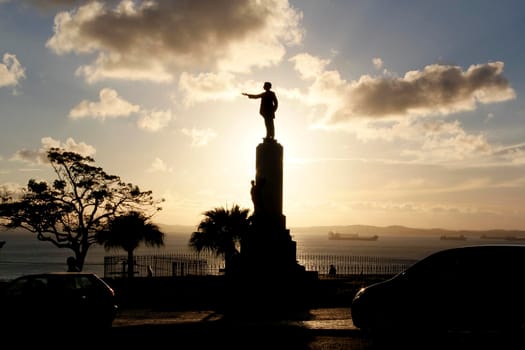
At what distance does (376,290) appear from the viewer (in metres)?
10.2

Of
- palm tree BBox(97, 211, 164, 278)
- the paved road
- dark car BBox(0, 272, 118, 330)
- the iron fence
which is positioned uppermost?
palm tree BBox(97, 211, 164, 278)

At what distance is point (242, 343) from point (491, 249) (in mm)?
5021

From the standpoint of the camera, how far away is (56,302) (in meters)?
11.0

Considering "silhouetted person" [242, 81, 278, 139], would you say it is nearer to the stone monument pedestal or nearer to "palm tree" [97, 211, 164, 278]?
the stone monument pedestal

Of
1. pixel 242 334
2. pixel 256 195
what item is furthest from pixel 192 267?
pixel 242 334

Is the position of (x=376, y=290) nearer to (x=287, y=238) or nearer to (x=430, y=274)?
(x=430, y=274)

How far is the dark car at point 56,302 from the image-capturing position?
35.4 feet

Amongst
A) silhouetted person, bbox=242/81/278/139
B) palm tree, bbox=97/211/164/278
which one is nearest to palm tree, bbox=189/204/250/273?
palm tree, bbox=97/211/164/278

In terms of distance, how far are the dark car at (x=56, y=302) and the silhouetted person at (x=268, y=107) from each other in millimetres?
11703

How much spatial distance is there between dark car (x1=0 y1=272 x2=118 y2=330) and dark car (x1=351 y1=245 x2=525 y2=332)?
5.54 m

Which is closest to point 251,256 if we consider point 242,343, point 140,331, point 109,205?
point 140,331

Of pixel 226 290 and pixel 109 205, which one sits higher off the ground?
pixel 109 205

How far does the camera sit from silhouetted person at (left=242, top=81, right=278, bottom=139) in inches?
862

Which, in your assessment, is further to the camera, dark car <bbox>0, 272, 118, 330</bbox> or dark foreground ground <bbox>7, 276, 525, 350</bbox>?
dark car <bbox>0, 272, 118, 330</bbox>
